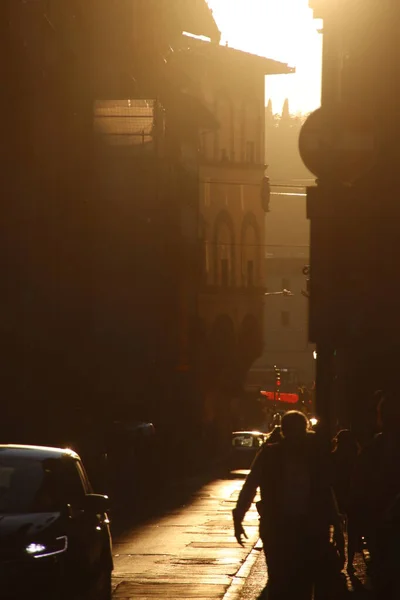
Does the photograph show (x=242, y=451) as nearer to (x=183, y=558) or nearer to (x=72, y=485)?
(x=183, y=558)

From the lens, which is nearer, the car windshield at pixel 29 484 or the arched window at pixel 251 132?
the car windshield at pixel 29 484

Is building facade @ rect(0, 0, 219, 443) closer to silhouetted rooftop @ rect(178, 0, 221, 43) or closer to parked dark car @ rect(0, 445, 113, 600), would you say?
silhouetted rooftop @ rect(178, 0, 221, 43)

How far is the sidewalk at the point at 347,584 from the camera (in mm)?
14330

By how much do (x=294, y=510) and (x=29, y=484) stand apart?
8.65 feet

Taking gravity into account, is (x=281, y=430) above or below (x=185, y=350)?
above

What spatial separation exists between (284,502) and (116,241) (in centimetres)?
3867

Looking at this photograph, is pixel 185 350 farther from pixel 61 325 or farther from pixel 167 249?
pixel 61 325

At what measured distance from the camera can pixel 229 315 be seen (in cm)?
7756

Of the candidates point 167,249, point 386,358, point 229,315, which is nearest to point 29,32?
point 386,358

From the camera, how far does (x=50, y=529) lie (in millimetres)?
11078

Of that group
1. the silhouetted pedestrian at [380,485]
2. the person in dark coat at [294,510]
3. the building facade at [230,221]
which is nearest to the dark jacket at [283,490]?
the person in dark coat at [294,510]

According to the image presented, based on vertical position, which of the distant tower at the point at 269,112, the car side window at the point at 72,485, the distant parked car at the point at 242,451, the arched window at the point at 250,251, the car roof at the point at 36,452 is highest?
the car roof at the point at 36,452

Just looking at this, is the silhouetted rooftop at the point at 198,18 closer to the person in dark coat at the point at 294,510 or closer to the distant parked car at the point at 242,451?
the distant parked car at the point at 242,451

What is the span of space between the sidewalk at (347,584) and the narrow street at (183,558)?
0.35ft
